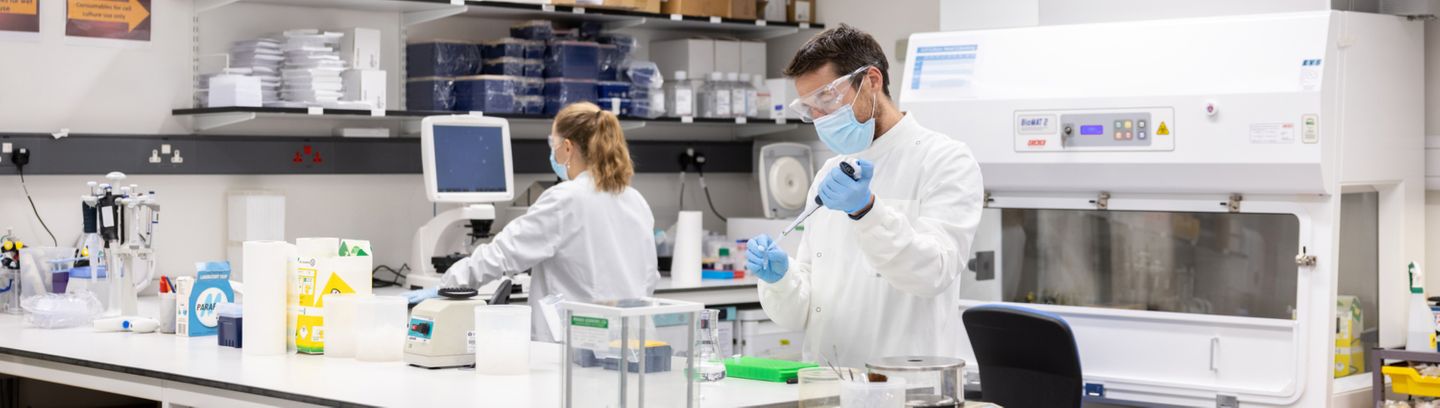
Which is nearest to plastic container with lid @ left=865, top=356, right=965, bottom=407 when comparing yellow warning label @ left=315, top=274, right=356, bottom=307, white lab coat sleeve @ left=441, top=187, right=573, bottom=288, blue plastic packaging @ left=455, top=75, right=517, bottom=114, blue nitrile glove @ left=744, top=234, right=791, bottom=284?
blue nitrile glove @ left=744, top=234, right=791, bottom=284

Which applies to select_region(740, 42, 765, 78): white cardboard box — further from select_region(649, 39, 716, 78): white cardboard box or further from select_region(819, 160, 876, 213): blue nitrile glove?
select_region(819, 160, 876, 213): blue nitrile glove

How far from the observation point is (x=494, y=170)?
4742 millimetres

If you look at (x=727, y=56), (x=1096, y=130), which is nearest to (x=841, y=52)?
(x=1096, y=130)

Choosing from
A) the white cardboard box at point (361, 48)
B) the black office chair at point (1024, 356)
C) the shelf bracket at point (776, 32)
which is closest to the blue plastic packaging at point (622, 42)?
the shelf bracket at point (776, 32)

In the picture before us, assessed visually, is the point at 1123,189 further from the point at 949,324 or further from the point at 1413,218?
the point at 949,324

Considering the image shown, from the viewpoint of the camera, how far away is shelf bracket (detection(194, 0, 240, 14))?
4491mm

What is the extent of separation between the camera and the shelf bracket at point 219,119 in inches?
173

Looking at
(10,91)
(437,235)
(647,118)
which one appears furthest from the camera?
(647,118)

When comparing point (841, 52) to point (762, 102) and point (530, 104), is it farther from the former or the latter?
point (762, 102)

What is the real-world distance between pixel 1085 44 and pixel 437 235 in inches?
82.9

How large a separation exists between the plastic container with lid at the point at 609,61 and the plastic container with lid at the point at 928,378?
10.5 feet

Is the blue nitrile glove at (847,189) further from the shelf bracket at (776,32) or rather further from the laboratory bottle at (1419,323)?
the shelf bracket at (776,32)

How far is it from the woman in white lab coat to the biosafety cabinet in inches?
36.8

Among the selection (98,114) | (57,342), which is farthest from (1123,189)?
(98,114)
